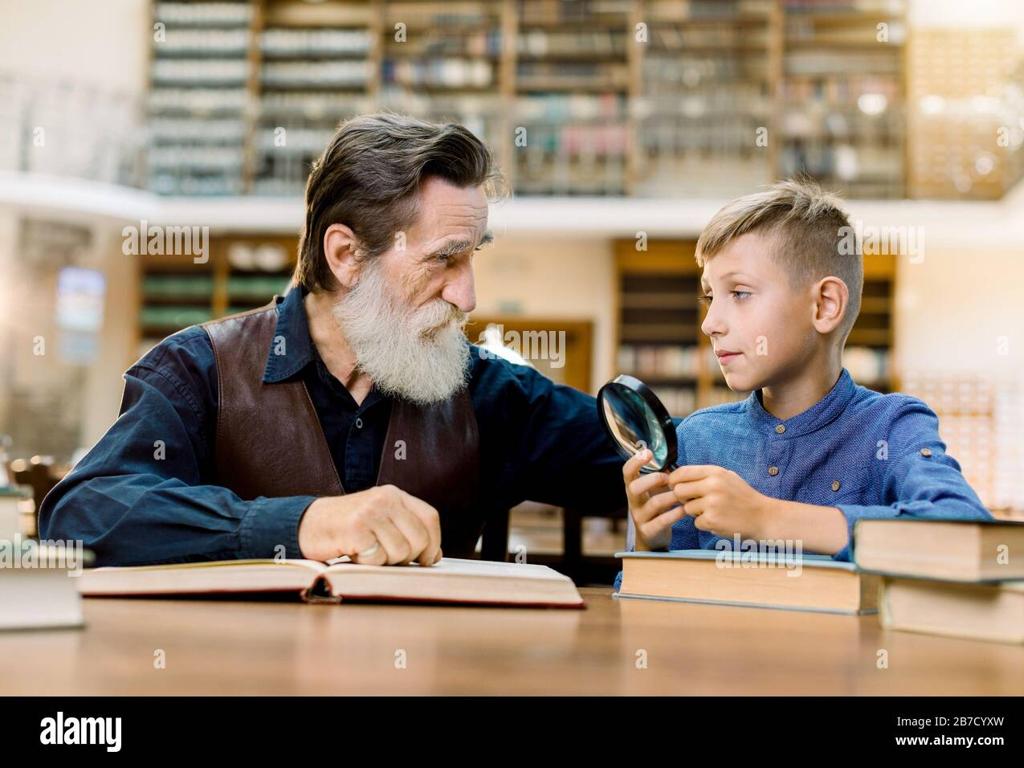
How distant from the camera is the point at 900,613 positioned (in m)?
1.02

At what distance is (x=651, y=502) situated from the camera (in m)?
1.38

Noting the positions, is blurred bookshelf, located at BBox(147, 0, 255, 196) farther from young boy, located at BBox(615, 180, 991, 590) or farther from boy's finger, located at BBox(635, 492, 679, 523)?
boy's finger, located at BBox(635, 492, 679, 523)

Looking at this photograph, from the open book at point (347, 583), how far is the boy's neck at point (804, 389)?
0.68 meters

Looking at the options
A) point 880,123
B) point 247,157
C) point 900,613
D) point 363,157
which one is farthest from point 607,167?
point 900,613

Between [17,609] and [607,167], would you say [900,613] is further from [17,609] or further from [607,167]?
[607,167]

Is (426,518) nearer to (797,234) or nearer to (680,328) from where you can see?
(797,234)

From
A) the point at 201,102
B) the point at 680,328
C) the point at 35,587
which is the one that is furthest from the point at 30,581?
the point at 201,102

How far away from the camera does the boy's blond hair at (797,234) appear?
1721 mm

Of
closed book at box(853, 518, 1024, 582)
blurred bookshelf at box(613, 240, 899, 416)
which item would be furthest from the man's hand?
blurred bookshelf at box(613, 240, 899, 416)

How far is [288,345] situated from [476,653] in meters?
0.96

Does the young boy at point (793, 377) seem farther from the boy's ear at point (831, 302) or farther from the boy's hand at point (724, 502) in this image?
the boy's hand at point (724, 502)

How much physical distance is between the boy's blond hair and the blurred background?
8.35 m

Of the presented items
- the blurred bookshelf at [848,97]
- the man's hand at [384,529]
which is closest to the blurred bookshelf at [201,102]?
the blurred bookshelf at [848,97]

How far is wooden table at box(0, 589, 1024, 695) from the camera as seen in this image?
28.0 inches
